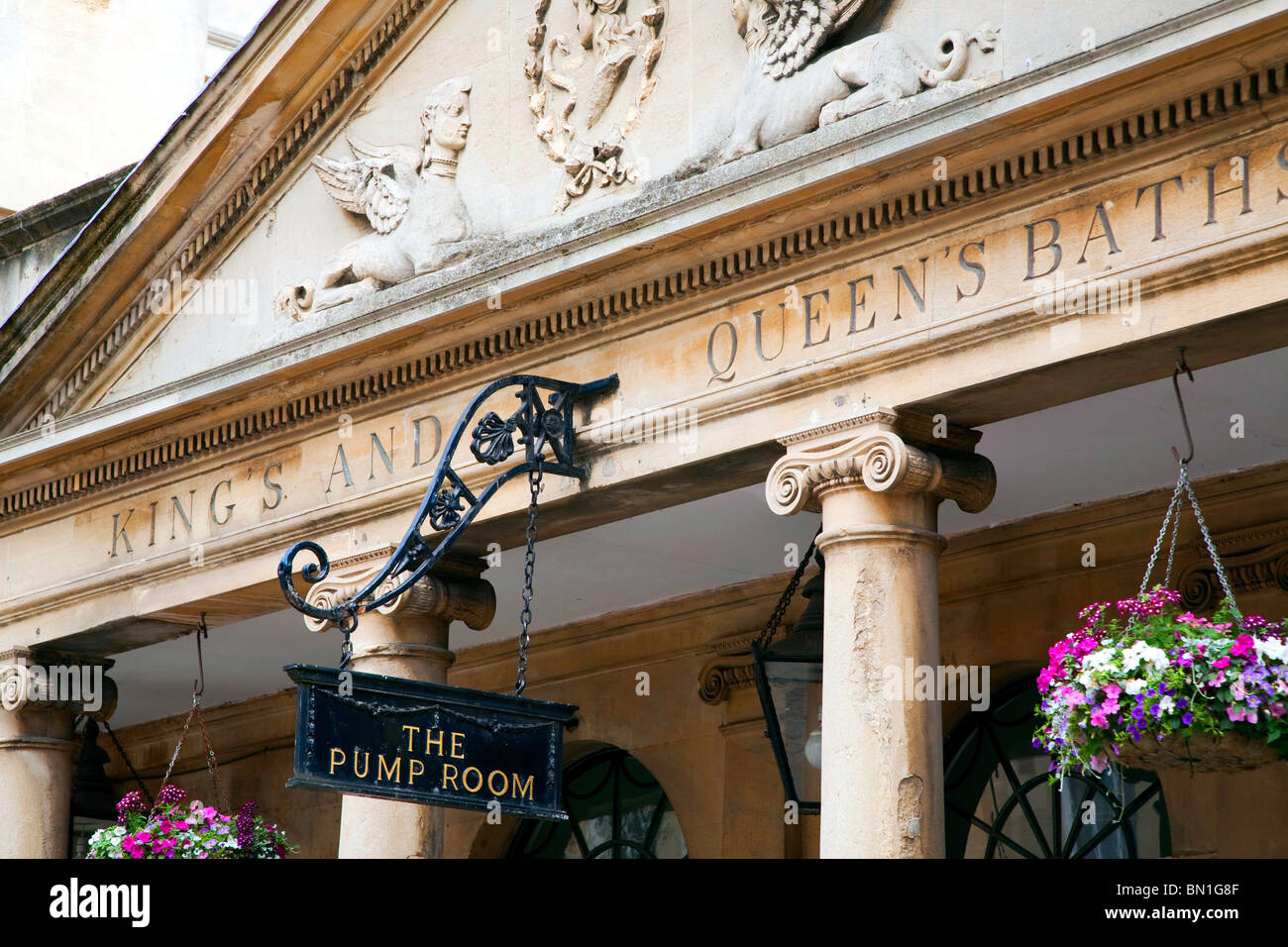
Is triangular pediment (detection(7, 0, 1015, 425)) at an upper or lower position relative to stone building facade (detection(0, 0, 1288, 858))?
upper

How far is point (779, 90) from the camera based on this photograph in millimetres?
9242

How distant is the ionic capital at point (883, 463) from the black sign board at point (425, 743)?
4.24ft

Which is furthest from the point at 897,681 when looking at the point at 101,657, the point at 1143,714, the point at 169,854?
the point at 101,657

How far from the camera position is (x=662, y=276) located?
947cm

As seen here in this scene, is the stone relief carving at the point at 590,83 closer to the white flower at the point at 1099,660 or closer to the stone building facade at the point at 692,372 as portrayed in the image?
the stone building facade at the point at 692,372

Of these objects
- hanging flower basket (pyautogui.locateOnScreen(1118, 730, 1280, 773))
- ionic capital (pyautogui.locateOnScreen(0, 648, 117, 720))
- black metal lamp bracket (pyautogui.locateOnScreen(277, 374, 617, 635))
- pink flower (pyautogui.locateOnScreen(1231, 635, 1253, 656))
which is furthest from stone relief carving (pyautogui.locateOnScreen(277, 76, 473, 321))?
pink flower (pyautogui.locateOnScreen(1231, 635, 1253, 656))

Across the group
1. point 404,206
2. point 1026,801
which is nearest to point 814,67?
point 404,206

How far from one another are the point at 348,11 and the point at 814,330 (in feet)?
11.9

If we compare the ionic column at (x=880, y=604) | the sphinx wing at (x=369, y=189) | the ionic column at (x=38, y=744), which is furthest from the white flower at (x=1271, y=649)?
the ionic column at (x=38, y=744)

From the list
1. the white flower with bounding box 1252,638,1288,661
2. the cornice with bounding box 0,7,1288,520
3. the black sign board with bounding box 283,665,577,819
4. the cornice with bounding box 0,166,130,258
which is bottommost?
the black sign board with bounding box 283,665,577,819

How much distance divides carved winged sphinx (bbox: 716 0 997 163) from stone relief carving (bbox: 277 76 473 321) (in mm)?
1841

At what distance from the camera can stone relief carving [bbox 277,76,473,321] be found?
10.8 meters

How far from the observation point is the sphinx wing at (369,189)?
1103cm

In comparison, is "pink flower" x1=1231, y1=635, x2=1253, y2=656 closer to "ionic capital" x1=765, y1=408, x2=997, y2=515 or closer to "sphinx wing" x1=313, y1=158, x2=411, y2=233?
"ionic capital" x1=765, y1=408, x2=997, y2=515
